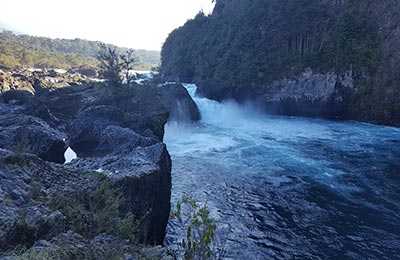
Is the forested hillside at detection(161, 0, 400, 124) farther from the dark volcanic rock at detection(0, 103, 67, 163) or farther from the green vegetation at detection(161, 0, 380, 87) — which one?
the dark volcanic rock at detection(0, 103, 67, 163)

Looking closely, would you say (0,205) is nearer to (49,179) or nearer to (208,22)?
(49,179)

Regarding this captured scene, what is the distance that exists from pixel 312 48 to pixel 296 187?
28.2m

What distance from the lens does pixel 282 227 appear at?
1214cm

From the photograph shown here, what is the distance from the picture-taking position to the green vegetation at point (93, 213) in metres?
6.56

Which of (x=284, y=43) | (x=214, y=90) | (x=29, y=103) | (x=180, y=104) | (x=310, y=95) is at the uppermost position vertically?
(x=284, y=43)

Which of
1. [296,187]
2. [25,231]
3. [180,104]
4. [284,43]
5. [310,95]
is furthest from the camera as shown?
[284,43]

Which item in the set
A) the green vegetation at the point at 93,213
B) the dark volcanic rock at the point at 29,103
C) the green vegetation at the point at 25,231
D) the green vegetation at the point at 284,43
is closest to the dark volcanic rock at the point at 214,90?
the green vegetation at the point at 284,43

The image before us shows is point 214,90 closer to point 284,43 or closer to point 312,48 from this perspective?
point 284,43

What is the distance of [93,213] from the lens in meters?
7.19

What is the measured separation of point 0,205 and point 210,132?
24.2m

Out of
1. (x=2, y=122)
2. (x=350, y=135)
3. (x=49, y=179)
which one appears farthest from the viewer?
(x=350, y=135)

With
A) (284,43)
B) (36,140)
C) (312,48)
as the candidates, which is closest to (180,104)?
(284,43)

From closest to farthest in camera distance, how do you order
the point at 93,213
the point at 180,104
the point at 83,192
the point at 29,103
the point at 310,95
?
the point at 93,213, the point at 83,192, the point at 29,103, the point at 180,104, the point at 310,95

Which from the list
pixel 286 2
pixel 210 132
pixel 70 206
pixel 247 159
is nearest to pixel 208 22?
pixel 286 2
